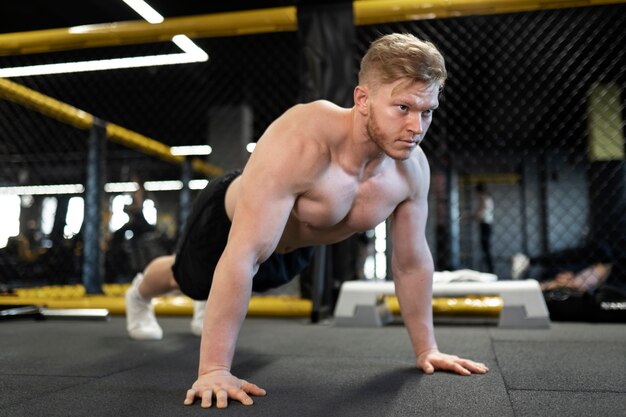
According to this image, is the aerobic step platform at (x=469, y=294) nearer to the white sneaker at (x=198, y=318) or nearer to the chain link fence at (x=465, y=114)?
the white sneaker at (x=198, y=318)

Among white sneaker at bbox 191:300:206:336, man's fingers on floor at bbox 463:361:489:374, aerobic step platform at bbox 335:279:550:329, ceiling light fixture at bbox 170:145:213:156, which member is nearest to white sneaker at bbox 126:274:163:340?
white sneaker at bbox 191:300:206:336

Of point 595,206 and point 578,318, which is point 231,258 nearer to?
point 578,318

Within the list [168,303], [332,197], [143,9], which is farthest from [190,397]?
[143,9]

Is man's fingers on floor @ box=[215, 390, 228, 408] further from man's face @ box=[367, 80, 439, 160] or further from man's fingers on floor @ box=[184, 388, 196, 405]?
man's face @ box=[367, 80, 439, 160]

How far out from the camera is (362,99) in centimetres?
123

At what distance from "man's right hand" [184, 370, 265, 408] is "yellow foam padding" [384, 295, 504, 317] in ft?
5.41

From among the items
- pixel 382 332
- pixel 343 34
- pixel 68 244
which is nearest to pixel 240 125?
Answer: pixel 68 244

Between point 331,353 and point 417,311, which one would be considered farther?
point 331,353

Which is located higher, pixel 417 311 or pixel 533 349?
pixel 417 311

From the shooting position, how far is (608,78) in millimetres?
6277

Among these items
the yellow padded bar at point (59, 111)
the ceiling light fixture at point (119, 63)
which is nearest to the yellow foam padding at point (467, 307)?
the yellow padded bar at point (59, 111)

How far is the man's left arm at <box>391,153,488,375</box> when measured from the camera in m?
1.43

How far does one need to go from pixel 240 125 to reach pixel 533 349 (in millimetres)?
6190

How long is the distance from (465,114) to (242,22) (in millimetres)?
4655
